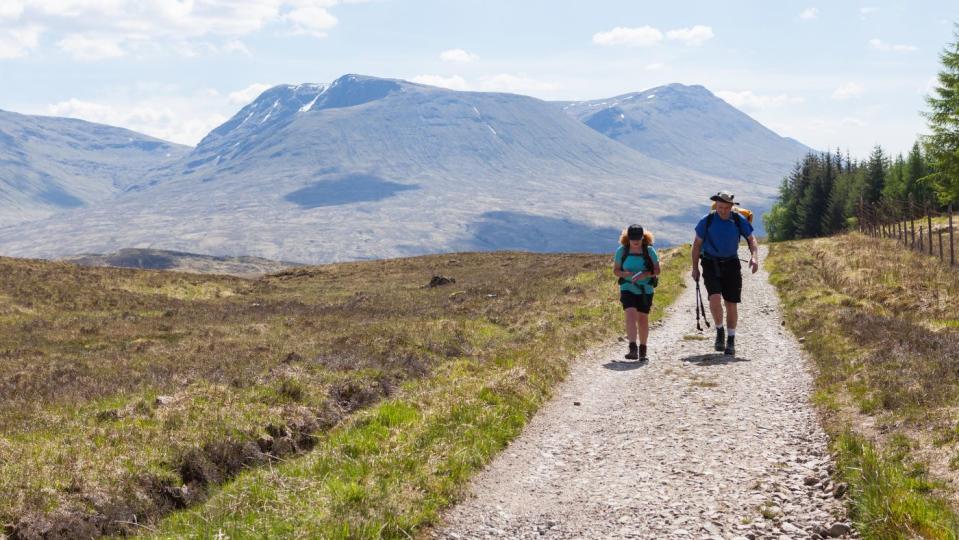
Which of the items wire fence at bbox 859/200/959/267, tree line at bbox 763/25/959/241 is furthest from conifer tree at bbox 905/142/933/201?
wire fence at bbox 859/200/959/267

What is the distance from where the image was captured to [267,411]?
42.5ft

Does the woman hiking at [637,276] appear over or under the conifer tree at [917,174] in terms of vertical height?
under

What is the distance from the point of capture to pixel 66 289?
3809cm

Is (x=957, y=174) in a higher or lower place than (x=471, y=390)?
higher

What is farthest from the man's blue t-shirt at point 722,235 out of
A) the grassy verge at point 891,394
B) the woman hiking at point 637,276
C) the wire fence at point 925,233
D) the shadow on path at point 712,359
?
the wire fence at point 925,233

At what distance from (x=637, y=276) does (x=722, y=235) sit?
1.93 meters

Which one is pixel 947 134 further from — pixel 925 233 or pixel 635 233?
pixel 635 233

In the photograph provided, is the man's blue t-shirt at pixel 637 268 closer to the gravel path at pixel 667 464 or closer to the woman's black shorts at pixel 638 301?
the woman's black shorts at pixel 638 301

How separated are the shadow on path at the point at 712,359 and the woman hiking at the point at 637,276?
39.7 inches

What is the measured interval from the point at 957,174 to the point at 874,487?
59164 mm

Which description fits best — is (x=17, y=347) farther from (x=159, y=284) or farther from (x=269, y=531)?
(x=159, y=284)

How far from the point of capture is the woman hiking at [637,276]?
613 inches

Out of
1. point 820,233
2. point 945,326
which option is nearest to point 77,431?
point 945,326

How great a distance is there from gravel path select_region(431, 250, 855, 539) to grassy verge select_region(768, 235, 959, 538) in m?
0.39
